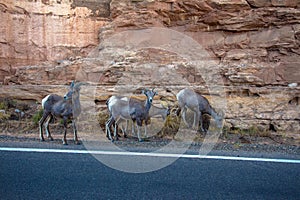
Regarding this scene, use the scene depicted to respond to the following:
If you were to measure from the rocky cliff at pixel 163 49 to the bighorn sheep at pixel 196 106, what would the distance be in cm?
61

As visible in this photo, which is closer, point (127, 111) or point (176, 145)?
point (176, 145)

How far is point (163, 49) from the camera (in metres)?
12.4

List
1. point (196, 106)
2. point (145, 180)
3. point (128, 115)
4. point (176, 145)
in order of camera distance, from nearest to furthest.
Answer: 1. point (145, 180)
2. point (176, 145)
3. point (128, 115)
4. point (196, 106)

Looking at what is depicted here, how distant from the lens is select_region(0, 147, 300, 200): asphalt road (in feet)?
11.9

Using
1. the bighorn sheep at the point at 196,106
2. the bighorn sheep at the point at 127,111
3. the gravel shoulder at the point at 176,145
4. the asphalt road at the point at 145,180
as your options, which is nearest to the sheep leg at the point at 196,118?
the bighorn sheep at the point at 196,106

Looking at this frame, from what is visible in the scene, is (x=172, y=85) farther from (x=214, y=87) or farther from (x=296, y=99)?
(x=296, y=99)

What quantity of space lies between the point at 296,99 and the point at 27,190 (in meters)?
9.67

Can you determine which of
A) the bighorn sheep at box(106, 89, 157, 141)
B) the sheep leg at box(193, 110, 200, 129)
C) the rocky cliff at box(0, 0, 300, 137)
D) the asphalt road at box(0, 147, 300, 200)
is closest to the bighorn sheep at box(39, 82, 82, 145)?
the bighorn sheep at box(106, 89, 157, 141)

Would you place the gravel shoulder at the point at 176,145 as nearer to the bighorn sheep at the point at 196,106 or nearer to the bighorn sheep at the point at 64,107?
the bighorn sheep at the point at 64,107

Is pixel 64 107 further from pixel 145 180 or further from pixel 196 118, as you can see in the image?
pixel 196 118

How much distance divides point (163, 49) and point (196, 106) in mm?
4167

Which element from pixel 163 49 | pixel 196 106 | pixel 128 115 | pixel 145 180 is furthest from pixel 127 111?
pixel 163 49

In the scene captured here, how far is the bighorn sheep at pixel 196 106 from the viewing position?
939 cm

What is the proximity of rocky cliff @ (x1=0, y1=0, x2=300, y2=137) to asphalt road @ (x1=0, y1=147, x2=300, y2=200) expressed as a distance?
5039mm
